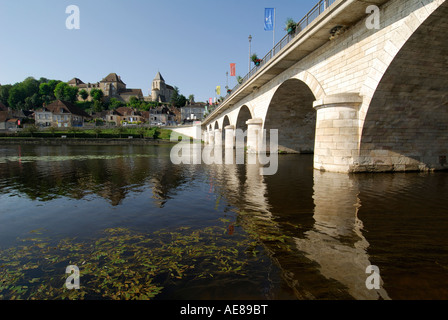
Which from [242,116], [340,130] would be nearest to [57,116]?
[242,116]

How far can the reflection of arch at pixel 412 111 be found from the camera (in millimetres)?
9094

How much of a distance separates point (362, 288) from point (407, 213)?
4.09 metres

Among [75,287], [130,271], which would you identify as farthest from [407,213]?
[75,287]

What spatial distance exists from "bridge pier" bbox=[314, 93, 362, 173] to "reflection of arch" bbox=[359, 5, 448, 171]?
462mm

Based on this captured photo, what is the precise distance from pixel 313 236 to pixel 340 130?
840cm

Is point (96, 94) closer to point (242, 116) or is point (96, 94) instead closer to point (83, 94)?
point (83, 94)

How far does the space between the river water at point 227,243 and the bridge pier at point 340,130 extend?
136 inches

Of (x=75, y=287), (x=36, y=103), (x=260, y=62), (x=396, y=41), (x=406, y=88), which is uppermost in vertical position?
(x=36, y=103)

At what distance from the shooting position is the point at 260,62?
72.7 ft

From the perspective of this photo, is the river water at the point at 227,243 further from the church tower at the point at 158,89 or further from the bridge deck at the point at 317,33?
the church tower at the point at 158,89

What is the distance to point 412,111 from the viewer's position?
36.6 ft

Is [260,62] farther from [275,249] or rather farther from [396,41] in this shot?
[275,249]

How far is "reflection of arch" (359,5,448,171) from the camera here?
9.09m
